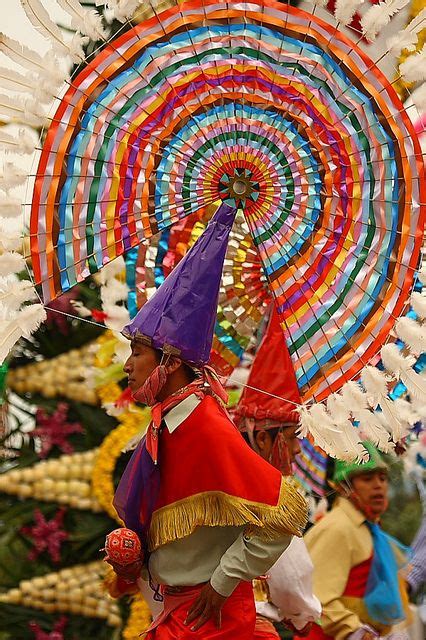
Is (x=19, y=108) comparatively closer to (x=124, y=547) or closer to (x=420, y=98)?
(x=420, y=98)

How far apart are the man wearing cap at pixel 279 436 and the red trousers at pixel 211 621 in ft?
→ 2.68

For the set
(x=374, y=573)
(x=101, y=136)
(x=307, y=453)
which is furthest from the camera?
(x=374, y=573)

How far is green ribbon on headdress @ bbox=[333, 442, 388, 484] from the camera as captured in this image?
5332 mm

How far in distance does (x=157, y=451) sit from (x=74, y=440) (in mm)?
2139

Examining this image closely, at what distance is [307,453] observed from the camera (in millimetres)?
5320

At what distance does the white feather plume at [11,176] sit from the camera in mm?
4078

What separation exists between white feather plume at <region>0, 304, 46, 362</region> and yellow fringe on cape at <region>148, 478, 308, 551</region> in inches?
26.2

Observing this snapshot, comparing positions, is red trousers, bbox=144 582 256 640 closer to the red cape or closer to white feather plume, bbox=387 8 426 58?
the red cape

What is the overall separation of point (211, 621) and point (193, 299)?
92 cm

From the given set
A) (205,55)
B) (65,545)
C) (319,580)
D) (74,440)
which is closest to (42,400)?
(74,440)

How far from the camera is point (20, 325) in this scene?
409cm

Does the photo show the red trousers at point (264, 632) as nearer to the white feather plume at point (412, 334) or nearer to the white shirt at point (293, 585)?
the white shirt at point (293, 585)

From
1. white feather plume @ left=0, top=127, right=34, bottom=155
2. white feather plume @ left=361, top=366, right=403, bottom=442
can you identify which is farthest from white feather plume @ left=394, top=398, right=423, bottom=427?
white feather plume @ left=0, top=127, right=34, bottom=155

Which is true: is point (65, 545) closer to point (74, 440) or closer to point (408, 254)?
point (74, 440)
